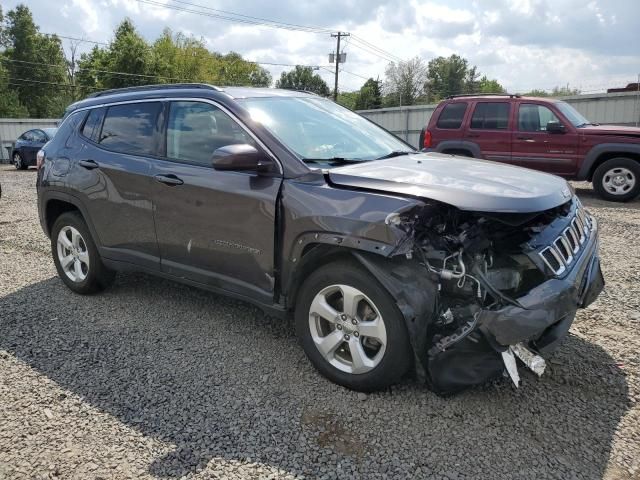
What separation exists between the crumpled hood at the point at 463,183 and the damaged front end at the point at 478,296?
0.30 ft

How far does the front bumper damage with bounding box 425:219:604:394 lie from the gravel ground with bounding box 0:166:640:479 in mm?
260

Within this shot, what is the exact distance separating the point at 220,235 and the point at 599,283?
8.32 ft

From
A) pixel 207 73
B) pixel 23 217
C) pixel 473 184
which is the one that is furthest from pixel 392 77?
pixel 473 184

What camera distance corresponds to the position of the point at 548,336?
2.85 meters

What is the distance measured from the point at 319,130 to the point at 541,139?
304 inches

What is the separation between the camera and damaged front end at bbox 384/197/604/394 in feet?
8.73

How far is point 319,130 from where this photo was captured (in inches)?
150

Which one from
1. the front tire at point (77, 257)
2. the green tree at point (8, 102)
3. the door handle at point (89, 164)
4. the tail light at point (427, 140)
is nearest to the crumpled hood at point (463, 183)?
the door handle at point (89, 164)

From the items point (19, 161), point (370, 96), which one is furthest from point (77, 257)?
point (370, 96)

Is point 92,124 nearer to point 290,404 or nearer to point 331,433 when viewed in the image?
point 290,404

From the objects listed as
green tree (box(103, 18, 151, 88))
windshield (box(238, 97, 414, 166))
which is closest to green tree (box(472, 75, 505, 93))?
green tree (box(103, 18, 151, 88))

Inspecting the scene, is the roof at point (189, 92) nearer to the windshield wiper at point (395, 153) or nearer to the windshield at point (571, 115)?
the windshield wiper at point (395, 153)

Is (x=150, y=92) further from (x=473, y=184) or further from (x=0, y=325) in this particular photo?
(x=473, y=184)

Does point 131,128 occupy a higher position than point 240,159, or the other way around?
point 131,128
